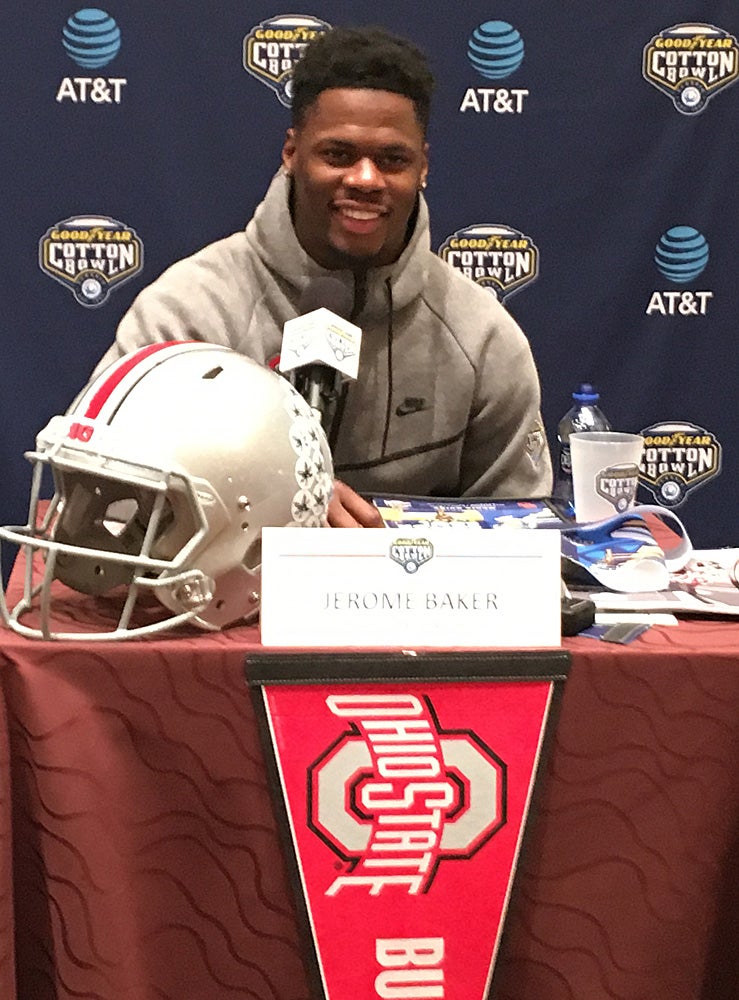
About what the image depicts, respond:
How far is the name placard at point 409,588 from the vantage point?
0.89 m

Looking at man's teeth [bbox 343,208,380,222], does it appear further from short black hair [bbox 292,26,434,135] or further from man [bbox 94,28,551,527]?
short black hair [bbox 292,26,434,135]

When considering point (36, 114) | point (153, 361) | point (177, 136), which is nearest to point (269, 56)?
point (177, 136)

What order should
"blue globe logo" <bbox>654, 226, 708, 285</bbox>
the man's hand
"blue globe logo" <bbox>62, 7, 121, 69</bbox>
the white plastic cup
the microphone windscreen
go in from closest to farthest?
the man's hand < the white plastic cup < the microphone windscreen < "blue globe logo" <bbox>62, 7, 121, 69</bbox> < "blue globe logo" <bbox>654, 226, 708, 285</bbox>

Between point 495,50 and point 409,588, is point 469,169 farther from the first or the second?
point 409,588

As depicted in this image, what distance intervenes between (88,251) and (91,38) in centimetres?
44

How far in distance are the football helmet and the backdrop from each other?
1.47 m

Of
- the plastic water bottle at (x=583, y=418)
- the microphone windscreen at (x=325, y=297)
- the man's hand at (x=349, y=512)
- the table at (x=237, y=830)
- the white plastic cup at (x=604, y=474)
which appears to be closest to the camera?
the table at (x=237, y=830)

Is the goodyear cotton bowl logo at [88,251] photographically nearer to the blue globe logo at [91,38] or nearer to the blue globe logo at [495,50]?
the blue globe logo at [91,38]

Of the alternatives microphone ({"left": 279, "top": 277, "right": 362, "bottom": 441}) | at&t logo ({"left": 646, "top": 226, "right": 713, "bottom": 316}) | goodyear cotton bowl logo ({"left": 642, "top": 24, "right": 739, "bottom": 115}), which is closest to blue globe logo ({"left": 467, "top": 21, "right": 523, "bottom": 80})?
goodyear cotton bowl logo ({"left": 642, "top": 24, "right": 739, "bottom": 115})

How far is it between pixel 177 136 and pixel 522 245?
31.0 inches

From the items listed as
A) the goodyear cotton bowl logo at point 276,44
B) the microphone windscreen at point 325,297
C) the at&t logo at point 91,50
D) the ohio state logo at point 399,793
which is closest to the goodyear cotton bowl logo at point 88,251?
the at&t logo at point 91,50

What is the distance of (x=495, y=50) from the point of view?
7.67ft

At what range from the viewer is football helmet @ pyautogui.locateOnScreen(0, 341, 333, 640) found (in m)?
0.88

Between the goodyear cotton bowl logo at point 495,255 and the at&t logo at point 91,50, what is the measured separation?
798 millimetres
